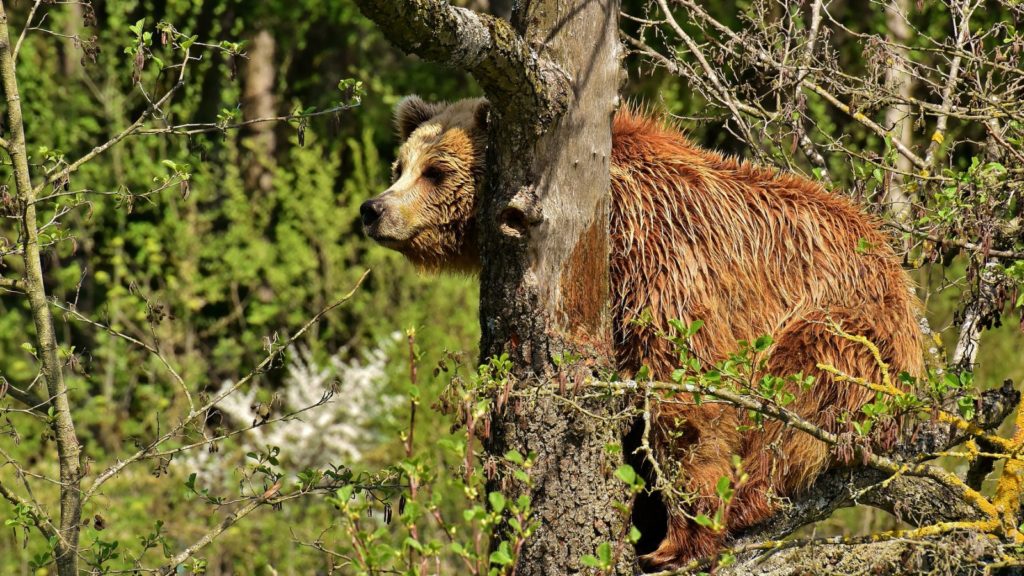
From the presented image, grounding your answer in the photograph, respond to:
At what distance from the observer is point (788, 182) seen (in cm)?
411

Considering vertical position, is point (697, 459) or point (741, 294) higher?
point (741, 294)

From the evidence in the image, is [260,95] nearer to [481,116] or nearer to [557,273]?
[481,116]

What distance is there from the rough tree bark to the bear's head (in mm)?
1029

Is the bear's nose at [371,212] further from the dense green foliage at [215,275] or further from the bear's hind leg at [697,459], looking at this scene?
the dense green foliage at [215,275]

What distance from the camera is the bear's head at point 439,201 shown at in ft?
14.0

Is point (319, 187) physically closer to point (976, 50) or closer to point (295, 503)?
point (295, 503)

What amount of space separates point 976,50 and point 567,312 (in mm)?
1794

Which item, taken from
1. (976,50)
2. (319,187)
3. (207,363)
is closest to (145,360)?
(207,363)

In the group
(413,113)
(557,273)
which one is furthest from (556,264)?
(413,113)

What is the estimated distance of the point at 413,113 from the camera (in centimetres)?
471

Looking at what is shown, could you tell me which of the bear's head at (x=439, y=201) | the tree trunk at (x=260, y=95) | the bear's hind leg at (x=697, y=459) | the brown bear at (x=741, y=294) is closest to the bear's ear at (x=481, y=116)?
the bear's head at (x=439, y=201)

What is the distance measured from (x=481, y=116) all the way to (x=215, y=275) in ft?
20.6

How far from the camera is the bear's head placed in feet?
14.0

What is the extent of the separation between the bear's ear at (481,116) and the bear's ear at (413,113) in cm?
39
